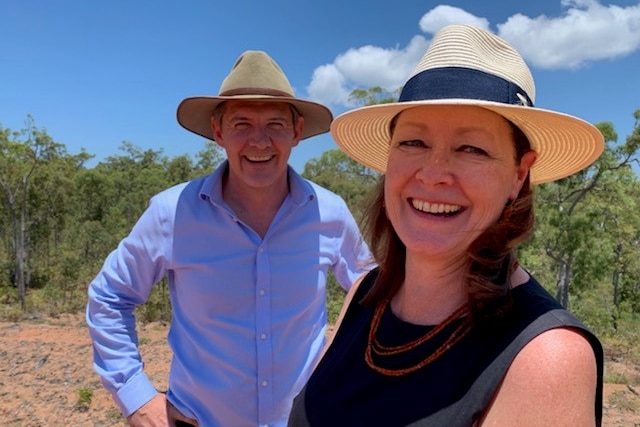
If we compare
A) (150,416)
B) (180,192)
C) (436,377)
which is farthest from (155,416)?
(436,377)

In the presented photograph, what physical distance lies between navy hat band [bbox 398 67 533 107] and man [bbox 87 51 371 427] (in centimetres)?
106

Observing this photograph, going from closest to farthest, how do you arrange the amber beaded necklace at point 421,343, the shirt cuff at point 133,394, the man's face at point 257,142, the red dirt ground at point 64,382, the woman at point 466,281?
the woman at point 466,281
the amber beaded necklace at point 421,343
the shirt cuff at point 133,394
the man's face at point 257,142
the red dirt ground at point 64,382

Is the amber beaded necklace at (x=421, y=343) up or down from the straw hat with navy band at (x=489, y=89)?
down

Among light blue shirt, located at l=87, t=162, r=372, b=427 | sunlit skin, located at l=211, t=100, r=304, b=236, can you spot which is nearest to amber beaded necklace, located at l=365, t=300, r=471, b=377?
light blue shirt, located at l=87, t=162, r=372, b=427

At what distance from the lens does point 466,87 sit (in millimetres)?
1002

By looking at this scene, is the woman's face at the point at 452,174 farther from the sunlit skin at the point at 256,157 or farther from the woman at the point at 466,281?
the sunlit skin at the point at 256,157

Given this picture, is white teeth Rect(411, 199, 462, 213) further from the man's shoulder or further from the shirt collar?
the man's shoulder

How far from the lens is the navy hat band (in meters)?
1.00

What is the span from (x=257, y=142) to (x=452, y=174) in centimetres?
113

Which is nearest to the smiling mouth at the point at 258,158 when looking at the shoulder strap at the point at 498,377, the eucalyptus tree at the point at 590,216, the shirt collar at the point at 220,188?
the shirt collar at the point at 220,188

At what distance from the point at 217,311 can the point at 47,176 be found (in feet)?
56.9

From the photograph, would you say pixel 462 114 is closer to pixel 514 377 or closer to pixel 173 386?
pixel 514 377

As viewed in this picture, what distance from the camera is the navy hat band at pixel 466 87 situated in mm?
997

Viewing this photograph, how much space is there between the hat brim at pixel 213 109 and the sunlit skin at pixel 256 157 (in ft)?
0.18
